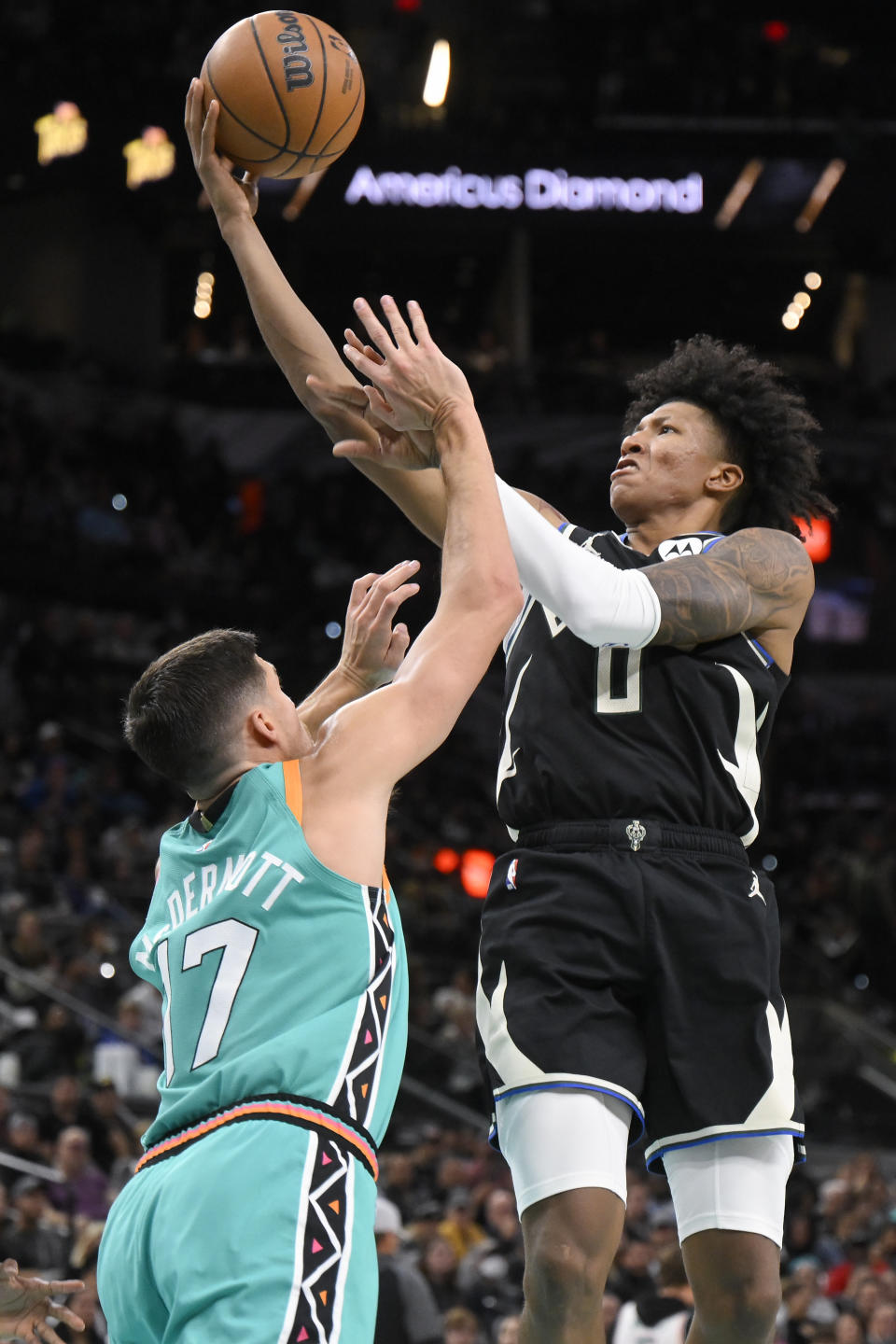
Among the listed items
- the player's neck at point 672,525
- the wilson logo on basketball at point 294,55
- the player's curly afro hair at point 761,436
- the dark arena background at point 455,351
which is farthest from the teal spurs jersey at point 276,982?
the dark arena background at point 455,351

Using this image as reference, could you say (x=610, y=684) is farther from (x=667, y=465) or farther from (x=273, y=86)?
(x=273, y=86)

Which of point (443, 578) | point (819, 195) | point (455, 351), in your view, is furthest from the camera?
point (455, 351)

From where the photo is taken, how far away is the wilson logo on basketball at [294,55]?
4160 millimetres

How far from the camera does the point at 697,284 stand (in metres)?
28.8

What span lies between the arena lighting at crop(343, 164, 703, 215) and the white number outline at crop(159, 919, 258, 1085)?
72.3ft

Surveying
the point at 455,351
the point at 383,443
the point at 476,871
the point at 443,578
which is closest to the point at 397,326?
the point at 383,443

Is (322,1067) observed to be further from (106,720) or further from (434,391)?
(106,720)

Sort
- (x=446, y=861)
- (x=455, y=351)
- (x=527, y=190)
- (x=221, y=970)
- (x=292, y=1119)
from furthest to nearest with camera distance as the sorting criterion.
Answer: (x=455, y=351), (x=527, y=190), (x=446, y=861), (x=221, y=970), (x=292, y=1119)

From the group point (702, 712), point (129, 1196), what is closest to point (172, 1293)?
point (129, 1196)

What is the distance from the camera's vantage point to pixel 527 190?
79.6ft

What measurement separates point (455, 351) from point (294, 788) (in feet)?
81.9

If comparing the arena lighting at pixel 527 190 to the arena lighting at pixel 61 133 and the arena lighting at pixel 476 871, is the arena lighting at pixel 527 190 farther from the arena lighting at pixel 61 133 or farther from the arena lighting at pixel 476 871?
the arena lighting at pixel 476 871

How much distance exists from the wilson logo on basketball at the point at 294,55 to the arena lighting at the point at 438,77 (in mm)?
21323

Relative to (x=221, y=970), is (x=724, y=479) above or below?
above
